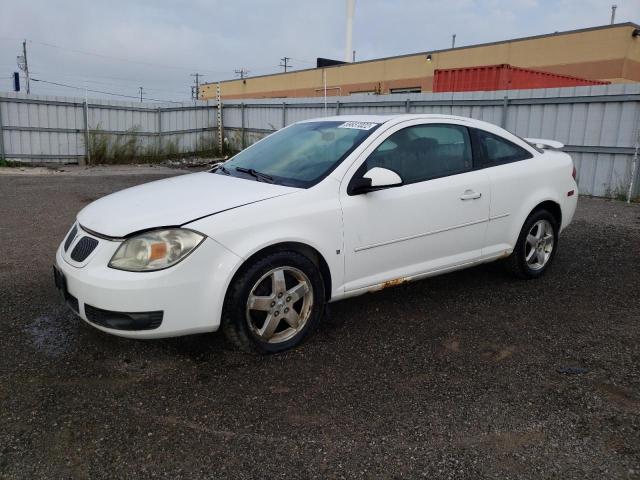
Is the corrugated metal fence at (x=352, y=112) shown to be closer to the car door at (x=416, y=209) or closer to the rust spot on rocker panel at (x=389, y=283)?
the car door at (x=416, y=209)

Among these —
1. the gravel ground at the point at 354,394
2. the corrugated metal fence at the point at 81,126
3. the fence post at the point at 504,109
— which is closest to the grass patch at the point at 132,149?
the corrugated metal fence at the point at 81,126

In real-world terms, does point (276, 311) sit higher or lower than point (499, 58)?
lower

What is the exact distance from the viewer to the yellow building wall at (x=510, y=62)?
2216 cm

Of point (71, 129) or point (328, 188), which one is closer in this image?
point (328, 188)

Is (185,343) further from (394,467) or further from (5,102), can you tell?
(5,102)

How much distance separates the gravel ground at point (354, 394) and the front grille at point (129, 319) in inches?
14.1

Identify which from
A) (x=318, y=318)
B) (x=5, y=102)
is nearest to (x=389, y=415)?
(x=318, y=318)

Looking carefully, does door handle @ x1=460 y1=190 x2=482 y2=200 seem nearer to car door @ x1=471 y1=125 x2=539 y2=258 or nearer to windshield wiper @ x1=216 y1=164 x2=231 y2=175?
car door @ x1=471 y1=125 x2=539 y2=258

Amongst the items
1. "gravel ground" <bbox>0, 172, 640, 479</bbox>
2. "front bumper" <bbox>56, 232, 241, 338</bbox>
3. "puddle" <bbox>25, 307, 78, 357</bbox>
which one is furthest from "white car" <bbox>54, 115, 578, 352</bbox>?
"puddle" <bbox>25, 307, 78, 357</bbox>

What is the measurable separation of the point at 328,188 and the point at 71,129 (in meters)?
15.8

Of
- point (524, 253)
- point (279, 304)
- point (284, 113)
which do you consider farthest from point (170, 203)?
point (284, 113)

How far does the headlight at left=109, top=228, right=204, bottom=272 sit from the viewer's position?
3.03 m

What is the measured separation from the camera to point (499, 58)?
85.1 ft

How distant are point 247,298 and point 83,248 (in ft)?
3.42
